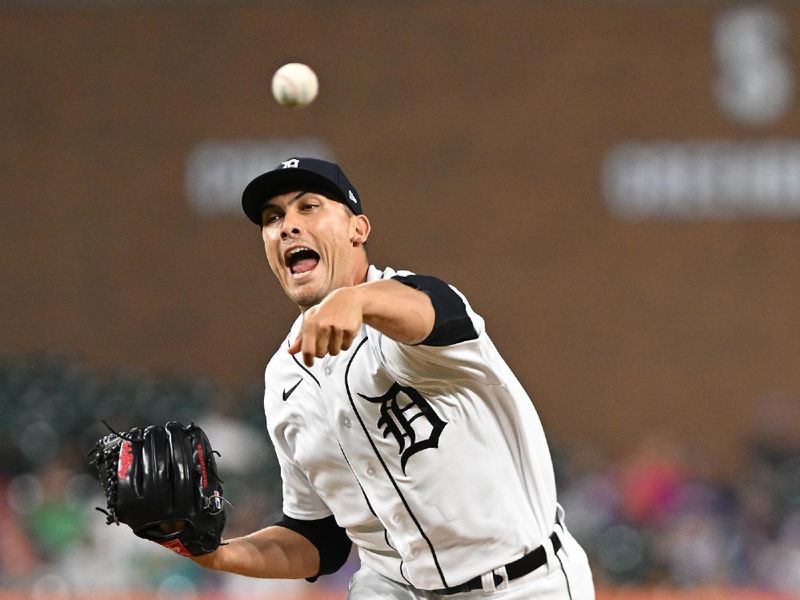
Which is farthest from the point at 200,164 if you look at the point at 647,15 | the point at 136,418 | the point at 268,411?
the point at 268,411

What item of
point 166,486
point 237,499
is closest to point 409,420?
point 166,486

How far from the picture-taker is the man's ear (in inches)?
117

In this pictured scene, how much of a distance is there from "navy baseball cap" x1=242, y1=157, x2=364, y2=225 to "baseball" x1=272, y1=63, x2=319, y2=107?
718 millimetres

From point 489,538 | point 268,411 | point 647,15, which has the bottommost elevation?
point 489,538

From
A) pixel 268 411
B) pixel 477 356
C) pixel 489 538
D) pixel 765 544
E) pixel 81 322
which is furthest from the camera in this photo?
pixel 81 322

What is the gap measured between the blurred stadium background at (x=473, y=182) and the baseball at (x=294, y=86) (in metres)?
6.90

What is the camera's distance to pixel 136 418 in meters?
8.41

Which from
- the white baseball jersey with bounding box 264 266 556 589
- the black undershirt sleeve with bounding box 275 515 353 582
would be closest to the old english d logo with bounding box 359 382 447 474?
the white baseball jersey with bounding box 264 266 556 589

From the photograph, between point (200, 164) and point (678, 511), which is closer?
point (678, 511)

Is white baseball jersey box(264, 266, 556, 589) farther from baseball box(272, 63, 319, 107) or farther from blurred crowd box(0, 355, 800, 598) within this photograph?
blurred crowd box(0, 355, 800, 598)

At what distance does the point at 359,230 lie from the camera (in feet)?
9.83

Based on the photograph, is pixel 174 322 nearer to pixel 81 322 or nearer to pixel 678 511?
pixel 81 322

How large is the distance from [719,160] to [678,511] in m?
3.39

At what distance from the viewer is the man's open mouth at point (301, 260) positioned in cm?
287
